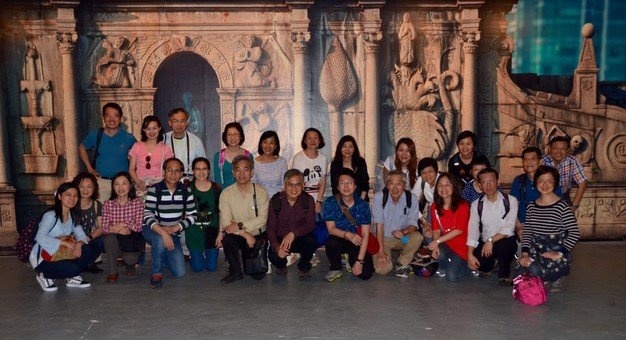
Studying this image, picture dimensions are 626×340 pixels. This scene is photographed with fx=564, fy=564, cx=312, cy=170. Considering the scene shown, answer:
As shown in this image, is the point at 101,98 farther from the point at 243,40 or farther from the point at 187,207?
the point at 187,207

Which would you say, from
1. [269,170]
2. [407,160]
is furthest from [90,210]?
[407,160]

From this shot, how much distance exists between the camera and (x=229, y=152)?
673cm

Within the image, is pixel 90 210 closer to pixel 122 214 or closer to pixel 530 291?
pixel 122 214

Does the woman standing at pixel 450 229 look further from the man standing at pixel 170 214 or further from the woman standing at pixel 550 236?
the man standing at pixel 170 214

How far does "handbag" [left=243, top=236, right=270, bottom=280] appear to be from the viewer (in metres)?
6.05

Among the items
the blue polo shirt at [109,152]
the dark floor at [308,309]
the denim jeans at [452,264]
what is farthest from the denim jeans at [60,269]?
the denim jeans at [452,264]

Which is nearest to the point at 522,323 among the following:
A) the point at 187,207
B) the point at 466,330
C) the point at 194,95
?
the point at 466,330

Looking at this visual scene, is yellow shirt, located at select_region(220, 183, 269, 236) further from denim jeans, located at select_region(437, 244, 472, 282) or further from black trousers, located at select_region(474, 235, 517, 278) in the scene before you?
black trousers, located at select_region(474, 235, 517, 278)

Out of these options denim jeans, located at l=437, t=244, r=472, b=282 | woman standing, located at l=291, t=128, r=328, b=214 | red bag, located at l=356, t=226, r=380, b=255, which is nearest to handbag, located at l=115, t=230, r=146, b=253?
woman standing, located at l=291, t=128, r=328, b=214

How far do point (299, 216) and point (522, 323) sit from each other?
2.49 metres

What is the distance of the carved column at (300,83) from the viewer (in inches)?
364

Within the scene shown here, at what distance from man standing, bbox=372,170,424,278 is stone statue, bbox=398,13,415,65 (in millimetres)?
3537

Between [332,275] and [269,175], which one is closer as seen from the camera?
[332,275]

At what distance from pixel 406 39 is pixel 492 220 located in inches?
172
